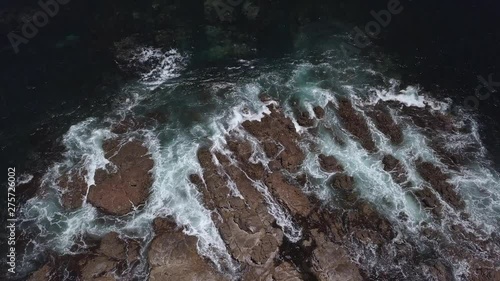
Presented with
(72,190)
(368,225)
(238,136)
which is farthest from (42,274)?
(368,225)

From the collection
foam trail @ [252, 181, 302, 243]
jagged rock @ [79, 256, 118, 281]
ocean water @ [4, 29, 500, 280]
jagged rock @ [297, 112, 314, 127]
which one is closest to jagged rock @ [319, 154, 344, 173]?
ocean water @ [4, 29, 500, 280]

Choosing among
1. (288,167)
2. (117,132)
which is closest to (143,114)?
(117,132)

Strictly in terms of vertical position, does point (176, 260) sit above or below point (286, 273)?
above

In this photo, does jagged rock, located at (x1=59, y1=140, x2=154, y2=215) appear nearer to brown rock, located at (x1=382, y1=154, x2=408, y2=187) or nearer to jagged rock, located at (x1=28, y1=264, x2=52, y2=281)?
jagged rock, located at (x1=28, y1=264, x2=52, y2=281)

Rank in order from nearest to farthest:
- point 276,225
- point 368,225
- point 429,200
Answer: point 276,225
point 368,225
point 429,200

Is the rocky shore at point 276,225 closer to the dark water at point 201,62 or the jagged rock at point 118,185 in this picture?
the jagged rock at point 118,185

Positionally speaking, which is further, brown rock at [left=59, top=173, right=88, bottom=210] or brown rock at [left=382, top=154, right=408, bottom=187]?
brown rock at [left=382, top=154, right=408, bottom=187]

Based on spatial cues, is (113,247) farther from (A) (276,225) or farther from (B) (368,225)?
(B) (368,225)
